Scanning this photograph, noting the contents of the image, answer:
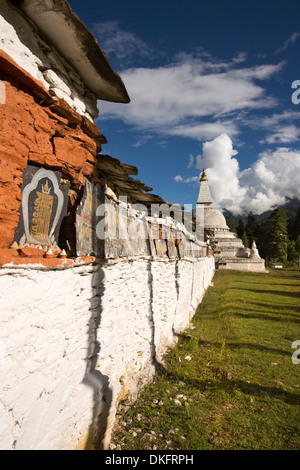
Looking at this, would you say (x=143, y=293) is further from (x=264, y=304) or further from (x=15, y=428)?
(x=264, y=304)

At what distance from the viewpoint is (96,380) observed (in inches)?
125

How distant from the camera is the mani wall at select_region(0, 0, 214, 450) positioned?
2.15 metres

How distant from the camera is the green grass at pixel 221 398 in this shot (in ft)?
11.5

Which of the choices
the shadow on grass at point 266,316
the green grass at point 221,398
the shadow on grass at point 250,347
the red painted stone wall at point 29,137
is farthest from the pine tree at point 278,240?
the red painted stone wall at point 29,137

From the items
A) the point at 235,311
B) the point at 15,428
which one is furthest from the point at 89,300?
the point at 235,311

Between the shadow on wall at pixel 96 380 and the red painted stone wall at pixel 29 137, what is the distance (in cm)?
129

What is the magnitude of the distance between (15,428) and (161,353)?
13.8 ft

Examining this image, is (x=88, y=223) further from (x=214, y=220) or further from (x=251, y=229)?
(x=251, y=229)

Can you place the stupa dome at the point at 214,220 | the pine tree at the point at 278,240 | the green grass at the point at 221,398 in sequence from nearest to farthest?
the green grass at the point at 221,398
the pine tree at the point at 278,240
the stupa dome at the point at 214,220

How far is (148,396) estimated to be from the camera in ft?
14.5

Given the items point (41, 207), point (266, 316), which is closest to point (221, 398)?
point (41, 207)

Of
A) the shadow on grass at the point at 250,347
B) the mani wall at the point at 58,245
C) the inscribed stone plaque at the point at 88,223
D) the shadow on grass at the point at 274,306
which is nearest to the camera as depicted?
the mani wall at the point at 58,245

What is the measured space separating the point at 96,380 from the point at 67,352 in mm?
695

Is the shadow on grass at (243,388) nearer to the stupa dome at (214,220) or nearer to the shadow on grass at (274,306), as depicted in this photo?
the shadow on grass at (274,306)
